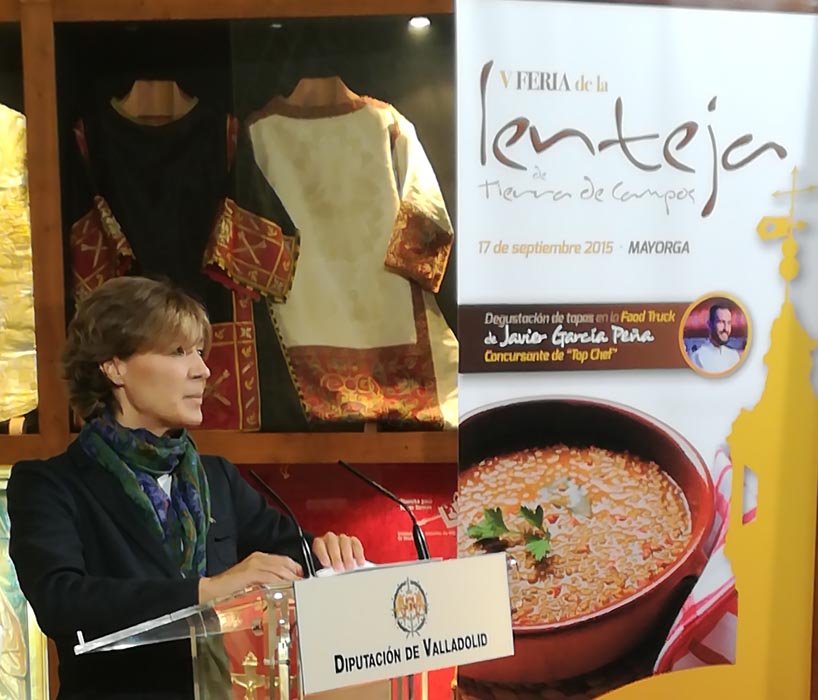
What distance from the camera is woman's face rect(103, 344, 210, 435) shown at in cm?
153

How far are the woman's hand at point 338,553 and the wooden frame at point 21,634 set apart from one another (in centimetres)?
94

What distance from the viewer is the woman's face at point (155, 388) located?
1.53 m

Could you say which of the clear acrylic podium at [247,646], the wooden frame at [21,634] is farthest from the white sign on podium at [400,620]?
the wooden frame at [21,634]

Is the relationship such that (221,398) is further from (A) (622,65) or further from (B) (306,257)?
(A) (622,65)

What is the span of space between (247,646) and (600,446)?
909 millimetres

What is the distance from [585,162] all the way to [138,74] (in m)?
1.07

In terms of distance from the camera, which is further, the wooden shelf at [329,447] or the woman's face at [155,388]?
the wooden shelf at [329,447]

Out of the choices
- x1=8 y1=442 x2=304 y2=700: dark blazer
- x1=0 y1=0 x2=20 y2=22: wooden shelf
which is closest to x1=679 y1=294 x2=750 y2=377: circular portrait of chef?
x1=8 y1=442 x2=304 y2=700: dark blazer

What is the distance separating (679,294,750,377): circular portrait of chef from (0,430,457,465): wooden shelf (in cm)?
56

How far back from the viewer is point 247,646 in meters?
1.12

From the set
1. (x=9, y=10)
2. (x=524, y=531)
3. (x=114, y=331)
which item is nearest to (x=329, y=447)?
(x=524, y=531)

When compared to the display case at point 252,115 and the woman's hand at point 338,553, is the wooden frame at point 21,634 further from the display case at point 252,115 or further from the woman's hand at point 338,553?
the woman's hand at point 338,553

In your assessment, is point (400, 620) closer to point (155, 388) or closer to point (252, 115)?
point (155, 388)

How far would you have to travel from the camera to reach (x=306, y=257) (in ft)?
6.26
